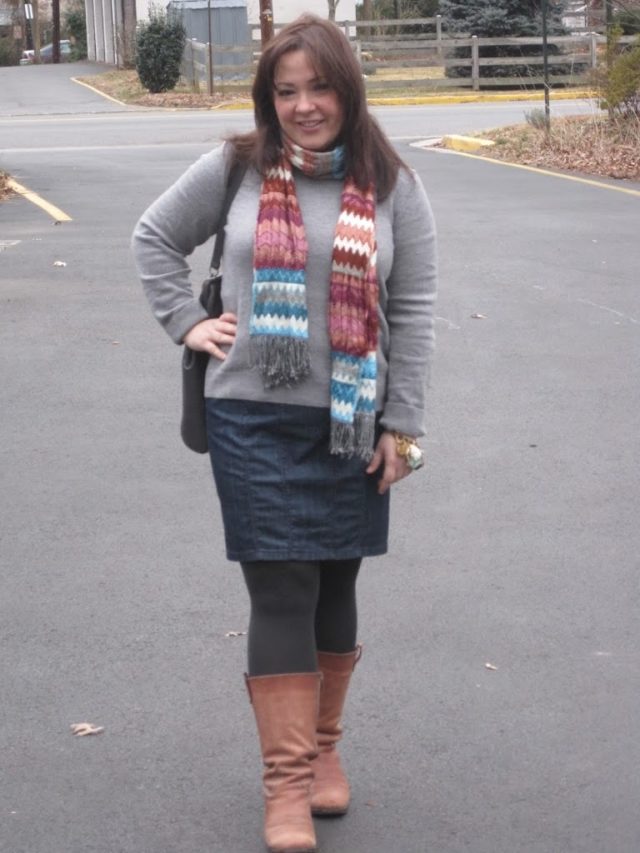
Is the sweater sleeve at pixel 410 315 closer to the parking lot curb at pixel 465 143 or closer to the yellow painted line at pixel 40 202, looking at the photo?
the yellow painted line at pixel 40 202

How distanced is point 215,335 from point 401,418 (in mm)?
438

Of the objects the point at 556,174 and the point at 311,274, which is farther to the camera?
the point at 556,174

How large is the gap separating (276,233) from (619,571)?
2522 millimetres

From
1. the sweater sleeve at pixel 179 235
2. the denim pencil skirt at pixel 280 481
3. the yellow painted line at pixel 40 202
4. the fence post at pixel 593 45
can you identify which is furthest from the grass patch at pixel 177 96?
the denim pencil skirt at pixel 280 481

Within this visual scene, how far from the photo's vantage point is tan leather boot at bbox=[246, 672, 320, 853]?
3479mm

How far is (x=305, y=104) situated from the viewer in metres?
3.35

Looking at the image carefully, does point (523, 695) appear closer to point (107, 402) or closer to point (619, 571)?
point (619, 571)

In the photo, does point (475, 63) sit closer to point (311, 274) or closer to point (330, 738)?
point (330, 738)

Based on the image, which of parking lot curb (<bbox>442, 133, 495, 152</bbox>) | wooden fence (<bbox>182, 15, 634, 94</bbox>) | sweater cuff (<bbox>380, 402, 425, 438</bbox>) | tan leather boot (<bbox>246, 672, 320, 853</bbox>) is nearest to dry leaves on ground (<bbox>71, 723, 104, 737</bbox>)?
tan leather boot (<bbox>246, 672, 320, 853</bbox>)

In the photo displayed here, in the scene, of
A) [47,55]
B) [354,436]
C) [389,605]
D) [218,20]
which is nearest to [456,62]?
[218,20]

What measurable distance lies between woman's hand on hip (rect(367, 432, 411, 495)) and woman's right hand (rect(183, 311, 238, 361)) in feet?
1.28

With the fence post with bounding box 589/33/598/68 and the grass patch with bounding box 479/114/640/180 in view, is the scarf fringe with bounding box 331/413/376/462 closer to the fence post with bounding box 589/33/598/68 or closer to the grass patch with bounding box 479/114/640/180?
the grass patch with bounding box 479/114/640/180

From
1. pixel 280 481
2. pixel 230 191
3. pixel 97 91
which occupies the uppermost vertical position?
pixel 230 191

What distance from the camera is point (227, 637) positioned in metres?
4.85
